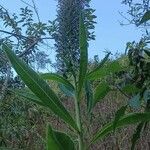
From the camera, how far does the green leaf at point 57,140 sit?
1.26 meters

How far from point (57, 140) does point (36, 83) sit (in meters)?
0.18

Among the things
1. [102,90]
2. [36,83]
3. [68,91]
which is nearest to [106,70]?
[102,90]

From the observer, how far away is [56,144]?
4.19 ft

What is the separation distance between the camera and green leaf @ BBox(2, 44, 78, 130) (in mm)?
1317

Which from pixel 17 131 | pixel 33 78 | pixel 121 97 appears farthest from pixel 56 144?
pixel 121 97

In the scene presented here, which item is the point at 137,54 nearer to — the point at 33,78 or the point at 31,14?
the point at 33,78

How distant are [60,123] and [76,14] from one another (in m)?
3.64

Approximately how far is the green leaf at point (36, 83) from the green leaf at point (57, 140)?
11 cm

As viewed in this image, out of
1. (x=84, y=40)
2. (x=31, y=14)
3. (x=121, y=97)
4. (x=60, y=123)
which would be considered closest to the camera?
(x=84, y=40)

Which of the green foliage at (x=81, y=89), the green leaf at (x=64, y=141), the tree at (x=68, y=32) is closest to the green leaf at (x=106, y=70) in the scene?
the green foliage at (x=81, y=89)

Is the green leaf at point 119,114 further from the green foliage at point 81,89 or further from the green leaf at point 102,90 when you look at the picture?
the green leaf at point 102,90

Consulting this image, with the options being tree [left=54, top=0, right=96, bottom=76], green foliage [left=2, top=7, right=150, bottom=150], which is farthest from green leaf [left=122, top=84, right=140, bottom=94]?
tree [left=54, top=0, right=96, bottom=76]

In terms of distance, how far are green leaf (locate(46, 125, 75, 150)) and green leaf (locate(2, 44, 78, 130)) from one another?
11 cm

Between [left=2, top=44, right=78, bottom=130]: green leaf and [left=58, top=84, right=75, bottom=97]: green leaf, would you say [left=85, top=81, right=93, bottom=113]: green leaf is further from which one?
[left=2, top=44, right=78, bottom=130]: green leaf
